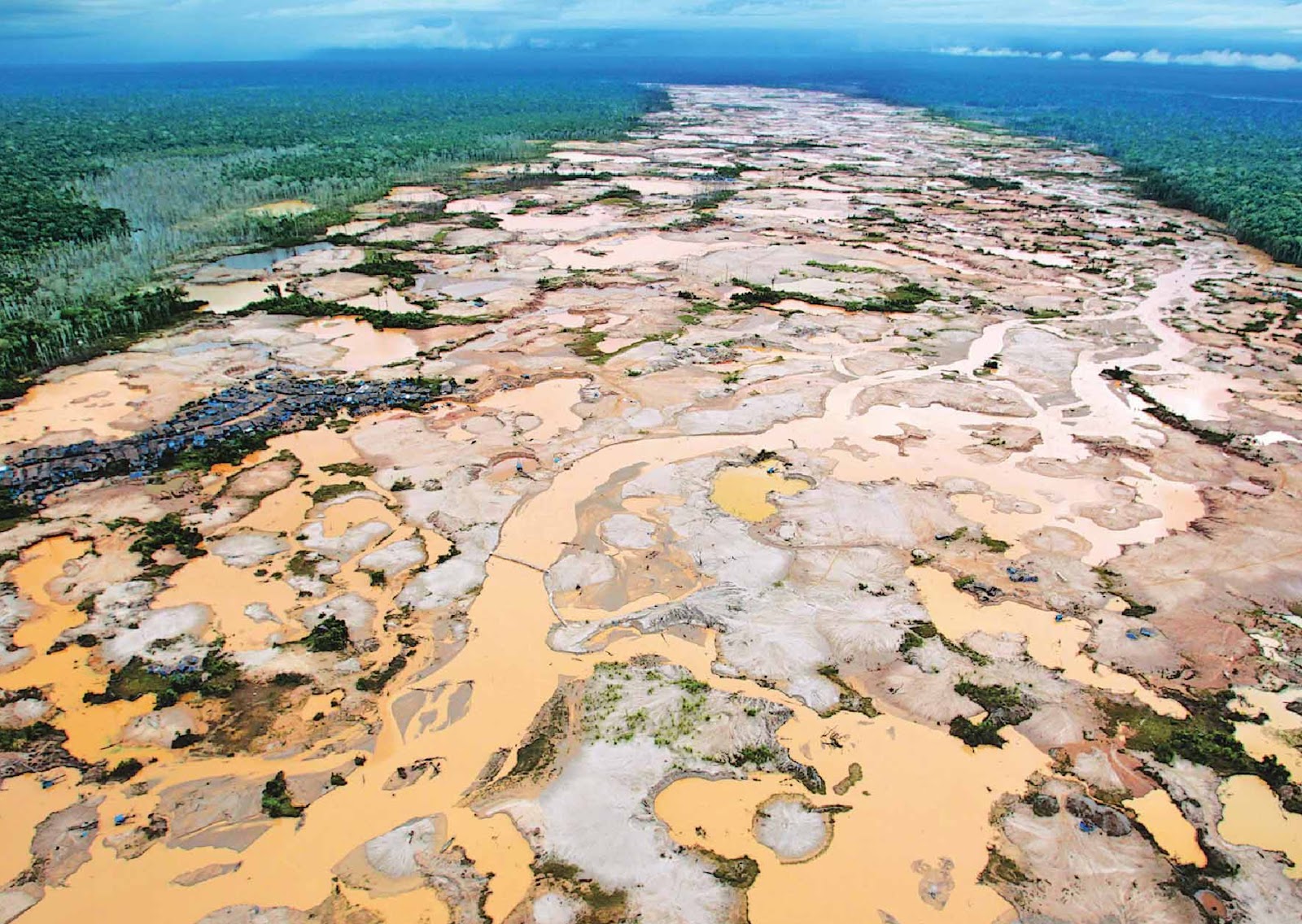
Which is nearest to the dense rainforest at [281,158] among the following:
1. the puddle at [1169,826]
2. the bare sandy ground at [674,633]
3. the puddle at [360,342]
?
the puddle at [360,342]

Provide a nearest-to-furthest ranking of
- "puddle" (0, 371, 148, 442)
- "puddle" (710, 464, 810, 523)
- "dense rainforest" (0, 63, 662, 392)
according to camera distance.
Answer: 1. "puddle" (710, 464, 810, 523)
2. "puddle" (0, 371, 148, 442)
3. "dense rainforest" (0, 63, 662, 392)

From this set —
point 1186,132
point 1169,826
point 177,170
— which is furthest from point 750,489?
point 1186,132

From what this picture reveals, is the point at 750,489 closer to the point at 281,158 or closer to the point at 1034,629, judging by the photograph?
the point at 1034,629

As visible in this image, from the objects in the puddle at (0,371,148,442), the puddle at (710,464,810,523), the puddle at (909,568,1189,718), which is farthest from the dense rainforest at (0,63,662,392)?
the puddle at (909,568,1189,718)

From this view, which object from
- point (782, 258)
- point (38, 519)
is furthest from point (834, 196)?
point (38, 519)

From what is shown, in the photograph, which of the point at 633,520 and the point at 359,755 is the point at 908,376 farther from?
the point at 359,755

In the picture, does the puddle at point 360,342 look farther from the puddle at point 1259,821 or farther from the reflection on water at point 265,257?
the puddle at point 1259,821

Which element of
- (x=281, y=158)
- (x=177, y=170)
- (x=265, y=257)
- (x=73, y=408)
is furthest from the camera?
(x=281, y=158)

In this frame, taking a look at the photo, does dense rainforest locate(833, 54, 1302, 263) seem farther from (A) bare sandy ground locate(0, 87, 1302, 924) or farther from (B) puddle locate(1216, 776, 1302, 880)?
(B) puddle locate(1216, 776, 1302, 880)
